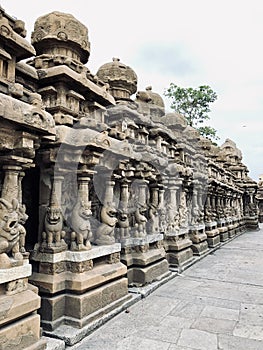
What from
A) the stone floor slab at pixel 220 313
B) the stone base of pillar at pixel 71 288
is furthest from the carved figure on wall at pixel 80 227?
the stone floor slab at pixel 220 313

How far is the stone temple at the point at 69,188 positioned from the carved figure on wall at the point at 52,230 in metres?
0.01

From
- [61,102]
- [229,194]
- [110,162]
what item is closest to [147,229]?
[110,162]

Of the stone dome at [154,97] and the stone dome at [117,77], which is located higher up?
the stone dome at [154,97]

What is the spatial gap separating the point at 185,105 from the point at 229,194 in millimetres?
9990

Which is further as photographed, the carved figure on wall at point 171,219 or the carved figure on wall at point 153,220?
the carved figure on wall at point 171,219

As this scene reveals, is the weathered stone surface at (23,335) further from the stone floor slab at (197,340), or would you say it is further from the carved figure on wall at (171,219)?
the carved figure on wall at (171,219)

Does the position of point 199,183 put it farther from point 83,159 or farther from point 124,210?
point 83,159

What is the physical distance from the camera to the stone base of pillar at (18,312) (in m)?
2.95

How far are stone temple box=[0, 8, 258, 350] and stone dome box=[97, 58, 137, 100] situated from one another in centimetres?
2

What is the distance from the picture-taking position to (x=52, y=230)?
413 centimetres

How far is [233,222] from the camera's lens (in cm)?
1719

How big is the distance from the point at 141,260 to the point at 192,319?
168cm

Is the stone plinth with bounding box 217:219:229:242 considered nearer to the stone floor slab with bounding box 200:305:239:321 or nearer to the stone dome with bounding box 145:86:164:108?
the stone dome with bounding box 145:86:164:108

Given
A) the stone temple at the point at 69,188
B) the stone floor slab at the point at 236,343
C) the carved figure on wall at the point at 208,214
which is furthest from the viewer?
the carved figure on wall at the point at 208,214
